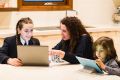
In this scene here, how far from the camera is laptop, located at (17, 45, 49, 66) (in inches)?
89.2

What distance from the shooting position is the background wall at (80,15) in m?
4.09

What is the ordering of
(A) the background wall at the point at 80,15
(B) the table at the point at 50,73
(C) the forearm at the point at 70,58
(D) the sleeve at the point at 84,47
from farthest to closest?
(A) the background wall at the point at 80,15
(D) the sleeve at the point at 84,47
(C) the forearm at the point at 70,58
(B) the table at the point at 50,73

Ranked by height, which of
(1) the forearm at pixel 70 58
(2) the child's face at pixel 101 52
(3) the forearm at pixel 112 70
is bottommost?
(3) the forearm at pixel 112 70

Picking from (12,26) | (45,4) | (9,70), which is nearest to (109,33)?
(45,4)

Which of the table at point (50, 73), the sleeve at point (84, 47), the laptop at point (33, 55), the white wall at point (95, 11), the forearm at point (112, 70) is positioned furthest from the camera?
the white wall at point (95, 11)

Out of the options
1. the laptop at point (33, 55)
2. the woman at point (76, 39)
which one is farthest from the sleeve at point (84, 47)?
the laptop at point (33, 55)

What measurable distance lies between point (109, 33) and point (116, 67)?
2.08m

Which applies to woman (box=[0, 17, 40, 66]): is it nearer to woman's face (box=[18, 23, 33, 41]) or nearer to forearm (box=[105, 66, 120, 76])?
woman's face (box=[18, 23, 33, 41])

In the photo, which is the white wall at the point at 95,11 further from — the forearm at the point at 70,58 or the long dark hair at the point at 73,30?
the forearm at the point at 70,58

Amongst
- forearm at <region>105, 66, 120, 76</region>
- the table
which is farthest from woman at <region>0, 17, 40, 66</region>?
forearm at <region>105, 66, 120, 76</region>

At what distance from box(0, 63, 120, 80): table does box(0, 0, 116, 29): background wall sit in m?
1.73

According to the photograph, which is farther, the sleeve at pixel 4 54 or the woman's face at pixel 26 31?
the woman's face at pixel 26 31

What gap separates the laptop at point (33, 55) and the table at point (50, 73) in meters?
0.05

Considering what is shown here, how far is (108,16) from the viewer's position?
15.9ft
